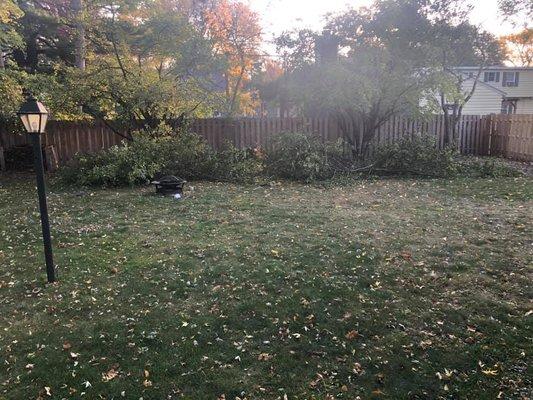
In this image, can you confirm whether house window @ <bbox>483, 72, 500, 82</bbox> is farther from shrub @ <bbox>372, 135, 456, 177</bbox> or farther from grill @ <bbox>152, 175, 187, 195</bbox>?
grill @ <bbox>152, 175, 187, 195</bbox>

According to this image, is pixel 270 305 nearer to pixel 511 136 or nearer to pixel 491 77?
pixel 511 136

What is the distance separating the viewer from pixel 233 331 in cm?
349

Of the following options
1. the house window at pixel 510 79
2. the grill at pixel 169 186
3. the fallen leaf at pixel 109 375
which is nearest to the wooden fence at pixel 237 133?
the grill at pixel 169 186

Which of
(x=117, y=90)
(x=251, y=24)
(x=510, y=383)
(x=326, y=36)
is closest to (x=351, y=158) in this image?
(x=326, y=36)

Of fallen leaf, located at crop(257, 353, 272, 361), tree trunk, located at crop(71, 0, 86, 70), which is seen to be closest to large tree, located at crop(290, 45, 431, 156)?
tree trunk, located at crop(71, 0, 86, 70)

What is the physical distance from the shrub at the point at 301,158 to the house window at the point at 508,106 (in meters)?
26.3

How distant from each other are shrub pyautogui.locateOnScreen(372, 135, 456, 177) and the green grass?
12.8ft

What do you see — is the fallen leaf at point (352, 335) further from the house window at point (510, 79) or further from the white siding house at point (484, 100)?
the house window at point (510, 79)

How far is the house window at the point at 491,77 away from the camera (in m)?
30.9

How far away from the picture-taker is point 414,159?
10758 mm

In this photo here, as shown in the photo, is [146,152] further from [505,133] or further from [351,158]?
[505,133]

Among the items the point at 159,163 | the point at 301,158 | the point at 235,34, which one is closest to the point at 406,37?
the point at 301,158

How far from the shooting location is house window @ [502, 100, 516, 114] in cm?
3144

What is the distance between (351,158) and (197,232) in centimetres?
662
